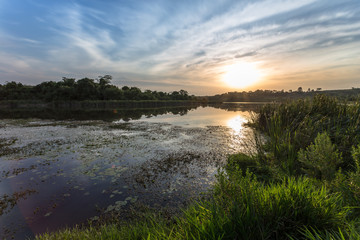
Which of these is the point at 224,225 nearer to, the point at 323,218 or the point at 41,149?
the point at 323,218

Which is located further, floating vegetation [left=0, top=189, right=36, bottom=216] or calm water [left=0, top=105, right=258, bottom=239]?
floating vegetation [left=0, top=189, right=36, bottom=216]

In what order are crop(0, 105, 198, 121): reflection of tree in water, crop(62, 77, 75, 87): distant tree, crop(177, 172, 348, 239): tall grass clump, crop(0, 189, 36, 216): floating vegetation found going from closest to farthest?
crop(177, 172, 348, 239): tall grass clump
crop(0, 189, 36, 216): floating vegetation
crop(0, 105, 198, 121): reflection of tree in water
crop(62, 77, 75, 87): distant tree

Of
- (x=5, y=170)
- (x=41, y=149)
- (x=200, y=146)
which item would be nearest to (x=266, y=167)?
(x=200, y=146)

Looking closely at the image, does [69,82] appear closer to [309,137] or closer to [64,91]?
[64,91]

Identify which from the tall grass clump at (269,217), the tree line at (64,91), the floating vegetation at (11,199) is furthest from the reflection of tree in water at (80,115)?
the tree line at (64,91)

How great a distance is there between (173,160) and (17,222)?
23.1ft

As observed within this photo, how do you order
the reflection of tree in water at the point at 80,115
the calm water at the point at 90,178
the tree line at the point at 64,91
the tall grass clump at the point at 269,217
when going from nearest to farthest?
the tall grass clump at the point at 269,217 < the calm water at the point at 90,178 < the reflection of tree in water at the point at 80,115 < the tree line at the point at 64,91

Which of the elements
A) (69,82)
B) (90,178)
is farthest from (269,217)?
(69,82)

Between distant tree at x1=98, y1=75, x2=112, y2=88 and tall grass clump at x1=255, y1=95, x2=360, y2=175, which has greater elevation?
distant tree at x1=98, y1=75, x2=112, y2=88

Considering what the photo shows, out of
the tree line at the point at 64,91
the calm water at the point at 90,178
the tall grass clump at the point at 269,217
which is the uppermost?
the tree line at the point at 64,91

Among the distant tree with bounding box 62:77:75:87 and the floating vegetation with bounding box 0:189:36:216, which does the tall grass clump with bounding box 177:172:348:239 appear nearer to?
the floating vegetation with bounding box 0:189:36:216

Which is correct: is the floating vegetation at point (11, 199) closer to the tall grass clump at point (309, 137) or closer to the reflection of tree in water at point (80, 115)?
the tall grass clump at point (309, 137)

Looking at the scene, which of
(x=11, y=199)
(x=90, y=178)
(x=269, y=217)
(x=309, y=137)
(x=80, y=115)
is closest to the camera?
(x=269, y=217)

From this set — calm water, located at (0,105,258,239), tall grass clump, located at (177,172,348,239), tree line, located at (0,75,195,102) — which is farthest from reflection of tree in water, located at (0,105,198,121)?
tree line, located at (0,75,195,102)
